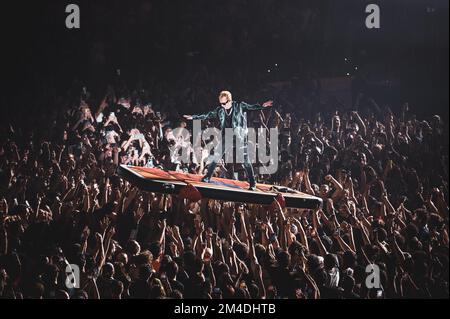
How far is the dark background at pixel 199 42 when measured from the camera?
952cm

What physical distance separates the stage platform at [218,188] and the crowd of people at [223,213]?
93mm

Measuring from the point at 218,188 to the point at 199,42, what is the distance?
221 cm

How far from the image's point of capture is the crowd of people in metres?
8.17

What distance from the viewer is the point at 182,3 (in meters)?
9.88

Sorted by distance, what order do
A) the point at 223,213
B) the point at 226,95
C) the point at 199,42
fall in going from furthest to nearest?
the point at 199,42 < the point at 226,95 < the point at 223,213

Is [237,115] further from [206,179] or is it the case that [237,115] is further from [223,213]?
[223,213]

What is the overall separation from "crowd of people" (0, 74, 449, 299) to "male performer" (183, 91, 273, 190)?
14cm

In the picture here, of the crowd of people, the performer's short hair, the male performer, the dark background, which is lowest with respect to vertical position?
the crowd of people

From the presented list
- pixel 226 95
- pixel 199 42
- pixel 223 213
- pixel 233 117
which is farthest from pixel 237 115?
pixel 199 42

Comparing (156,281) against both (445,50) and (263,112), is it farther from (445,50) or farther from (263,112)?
(445,50)

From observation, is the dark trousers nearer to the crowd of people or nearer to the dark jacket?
the crowd of people

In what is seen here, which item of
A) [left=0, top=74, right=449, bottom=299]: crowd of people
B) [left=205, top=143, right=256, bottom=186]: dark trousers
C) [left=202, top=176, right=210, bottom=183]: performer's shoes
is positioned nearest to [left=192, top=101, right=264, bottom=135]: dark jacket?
[left=0, top=74, right=449, bottom=299]: crowd of people

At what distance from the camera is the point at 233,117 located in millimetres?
9242
